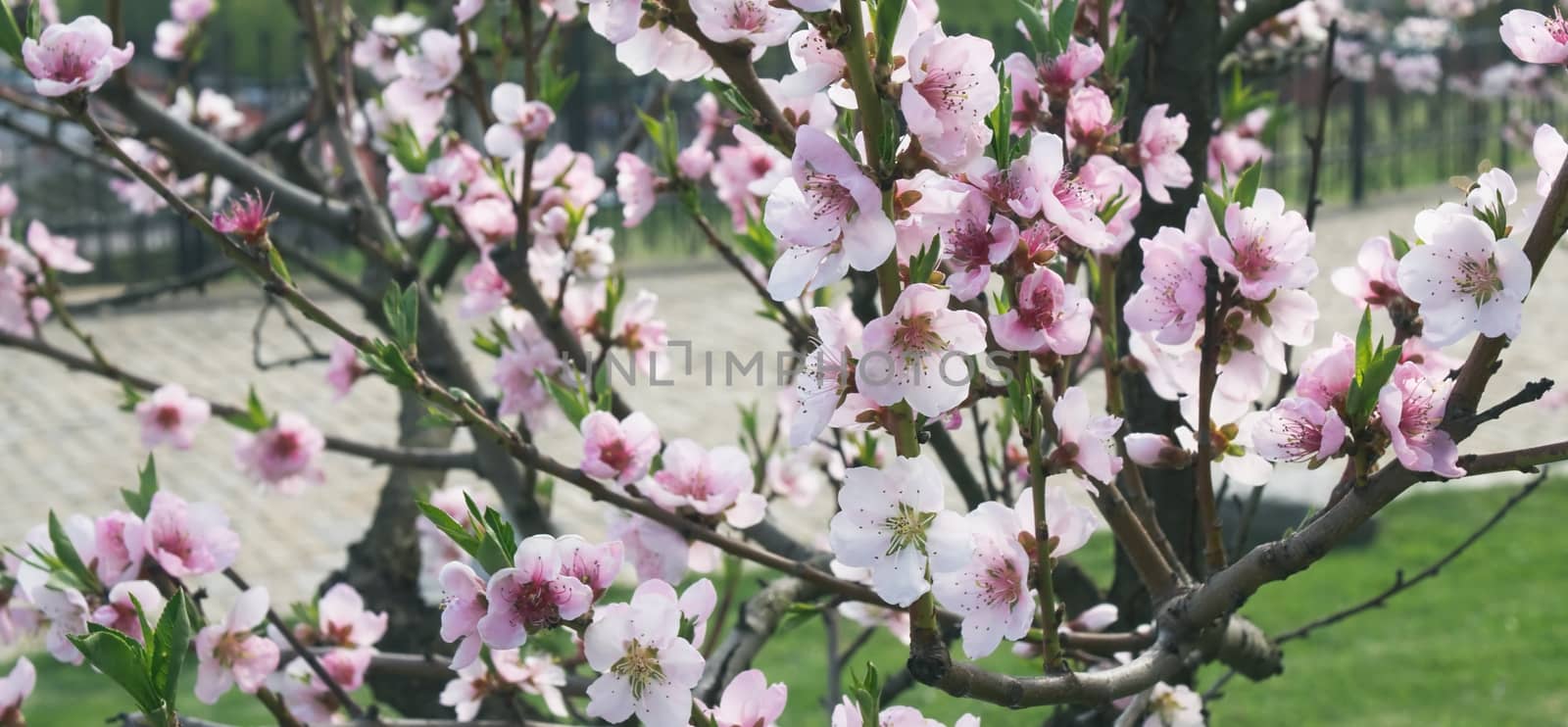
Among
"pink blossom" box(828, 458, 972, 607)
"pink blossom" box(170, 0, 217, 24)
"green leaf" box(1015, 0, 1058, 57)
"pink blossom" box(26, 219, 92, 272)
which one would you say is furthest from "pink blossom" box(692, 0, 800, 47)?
"pink blossom" box(170, 0, 217, 24)

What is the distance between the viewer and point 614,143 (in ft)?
36.6

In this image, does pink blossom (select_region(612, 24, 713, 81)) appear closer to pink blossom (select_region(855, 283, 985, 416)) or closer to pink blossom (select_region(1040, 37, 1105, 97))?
pink blossom (select_region(855, 283, 985, 416))

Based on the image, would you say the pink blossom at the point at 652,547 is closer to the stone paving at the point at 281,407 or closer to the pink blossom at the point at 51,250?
the pink blossom at the point at 51,250

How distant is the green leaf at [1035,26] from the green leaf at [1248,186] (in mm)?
275

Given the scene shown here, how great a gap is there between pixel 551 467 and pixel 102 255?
1309 centimetres

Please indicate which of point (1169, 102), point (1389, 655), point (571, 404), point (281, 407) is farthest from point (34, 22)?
point (281, 407)

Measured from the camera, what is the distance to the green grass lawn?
4848 millimetres

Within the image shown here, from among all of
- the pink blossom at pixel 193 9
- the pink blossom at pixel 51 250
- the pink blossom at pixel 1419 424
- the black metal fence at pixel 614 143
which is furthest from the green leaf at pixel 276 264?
the black metal fence at pixel 614 143

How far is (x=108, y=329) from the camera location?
11484 millimetres

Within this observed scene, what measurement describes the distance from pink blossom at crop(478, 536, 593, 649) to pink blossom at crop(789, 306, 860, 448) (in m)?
0.22

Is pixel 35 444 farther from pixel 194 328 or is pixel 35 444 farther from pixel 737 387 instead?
pixel 737 387

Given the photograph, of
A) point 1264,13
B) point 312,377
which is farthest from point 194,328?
point 1264,13

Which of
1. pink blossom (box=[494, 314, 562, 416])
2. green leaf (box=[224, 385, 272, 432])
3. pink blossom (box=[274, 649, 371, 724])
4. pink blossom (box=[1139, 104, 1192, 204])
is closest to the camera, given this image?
pink blossom (box=[1139, 104, 1192, 204])

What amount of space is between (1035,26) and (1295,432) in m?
0.51
